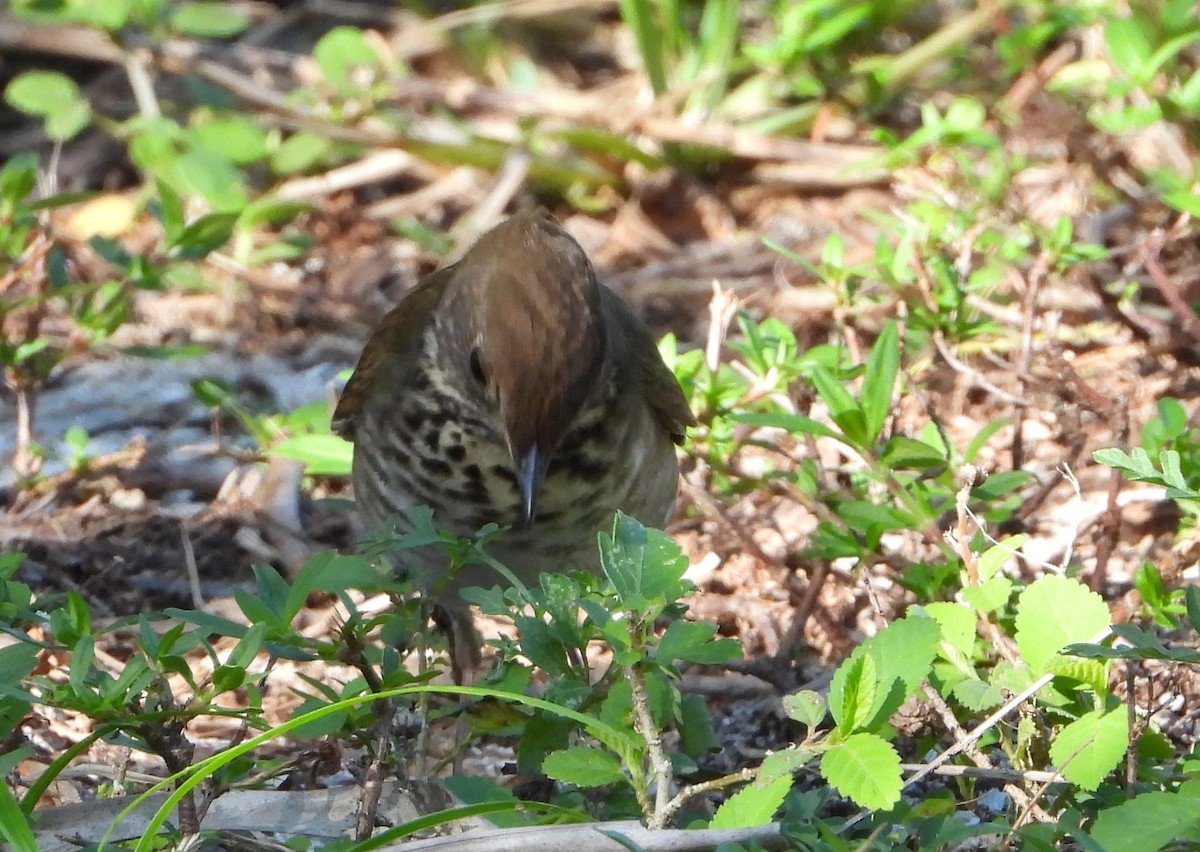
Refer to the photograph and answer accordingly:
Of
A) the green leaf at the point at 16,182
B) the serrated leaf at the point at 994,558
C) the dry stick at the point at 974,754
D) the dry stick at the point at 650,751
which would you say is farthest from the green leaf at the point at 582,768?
the green leaf at the point at 16,182

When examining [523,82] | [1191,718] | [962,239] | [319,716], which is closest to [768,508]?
[962,239]

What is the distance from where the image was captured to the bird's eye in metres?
3.39

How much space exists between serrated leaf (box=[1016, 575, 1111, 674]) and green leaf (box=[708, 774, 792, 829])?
0.54m

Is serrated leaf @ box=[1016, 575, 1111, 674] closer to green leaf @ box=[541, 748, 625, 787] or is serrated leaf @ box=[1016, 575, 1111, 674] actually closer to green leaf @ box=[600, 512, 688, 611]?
green leaf @ box=[600, 512, 688, 611]

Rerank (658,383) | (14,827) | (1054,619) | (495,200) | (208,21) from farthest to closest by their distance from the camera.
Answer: (495,200)
(208,21)
(658,383)
(1054,619)
(14,827)

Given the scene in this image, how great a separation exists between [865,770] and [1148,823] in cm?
39

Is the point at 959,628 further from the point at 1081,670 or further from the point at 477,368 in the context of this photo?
the point at 477,368

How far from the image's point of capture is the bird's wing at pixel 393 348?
3926 mm

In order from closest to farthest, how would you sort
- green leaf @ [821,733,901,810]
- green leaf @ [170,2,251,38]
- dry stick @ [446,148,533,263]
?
green leaf @ [821,733,901,810]
green leaf @ [170,2,251,38]
dry stick @ [446,148,533,263]

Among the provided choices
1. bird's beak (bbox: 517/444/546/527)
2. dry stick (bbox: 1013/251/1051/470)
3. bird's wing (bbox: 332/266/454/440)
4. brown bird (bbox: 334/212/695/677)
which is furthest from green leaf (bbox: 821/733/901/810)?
dry stick (bbox: 1013/251/1051/470)

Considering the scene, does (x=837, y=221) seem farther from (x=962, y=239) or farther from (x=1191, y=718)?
(x=1191, y=718)

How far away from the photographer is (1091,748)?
2.53 m

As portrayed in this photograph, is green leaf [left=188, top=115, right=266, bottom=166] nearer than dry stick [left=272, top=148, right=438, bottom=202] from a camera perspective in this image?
Yes

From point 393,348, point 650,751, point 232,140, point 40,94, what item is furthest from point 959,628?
point 40,94
